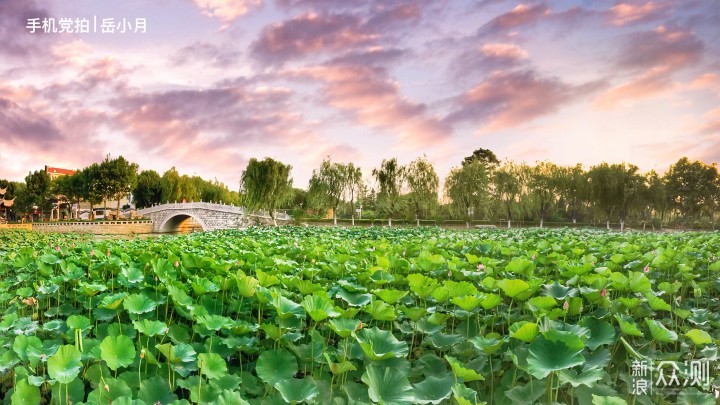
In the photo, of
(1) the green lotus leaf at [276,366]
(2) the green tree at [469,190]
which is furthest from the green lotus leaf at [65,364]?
(2) the green tree at [469,190]

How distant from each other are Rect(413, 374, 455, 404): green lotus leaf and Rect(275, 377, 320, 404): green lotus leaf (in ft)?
1.56

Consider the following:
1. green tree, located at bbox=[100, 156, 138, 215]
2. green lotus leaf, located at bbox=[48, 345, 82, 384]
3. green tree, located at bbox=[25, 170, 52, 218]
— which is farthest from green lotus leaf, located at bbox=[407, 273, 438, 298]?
green tree, located at bbox=[25, 170, 52, 218]

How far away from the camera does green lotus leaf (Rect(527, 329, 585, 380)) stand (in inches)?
79.5

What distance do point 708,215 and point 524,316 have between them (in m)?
56.0

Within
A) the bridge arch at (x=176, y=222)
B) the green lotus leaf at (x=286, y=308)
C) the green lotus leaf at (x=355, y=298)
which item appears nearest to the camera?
the green lotus leaf at (x=286, y=308)

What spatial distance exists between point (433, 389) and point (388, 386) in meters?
0.23

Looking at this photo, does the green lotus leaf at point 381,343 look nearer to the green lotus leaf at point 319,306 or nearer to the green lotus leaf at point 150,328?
the green lotus leaf at point 319,306

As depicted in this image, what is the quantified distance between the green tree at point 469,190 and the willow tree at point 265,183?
14295mm

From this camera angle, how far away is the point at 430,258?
5.09m

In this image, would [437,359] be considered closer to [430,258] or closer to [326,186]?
[430,258]

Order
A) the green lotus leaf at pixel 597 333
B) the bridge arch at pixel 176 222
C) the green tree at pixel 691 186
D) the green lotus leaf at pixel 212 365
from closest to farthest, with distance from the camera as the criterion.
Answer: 1. the green lotus leaf at pixel 212 365
2. the green lotus leaf at pixel 597 333
3. the bridge arch at pixel 176 222
4. the green tree at pixel 691 186

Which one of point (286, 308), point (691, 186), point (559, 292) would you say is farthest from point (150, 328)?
point (691, 186)

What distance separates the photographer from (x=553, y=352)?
211cm

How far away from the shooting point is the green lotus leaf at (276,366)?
234cm
